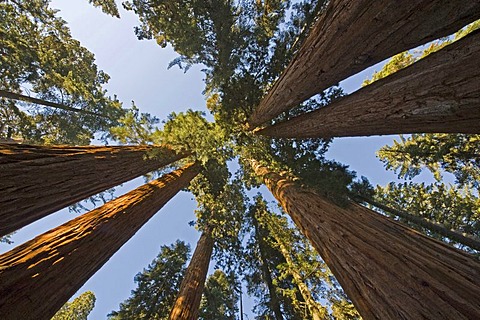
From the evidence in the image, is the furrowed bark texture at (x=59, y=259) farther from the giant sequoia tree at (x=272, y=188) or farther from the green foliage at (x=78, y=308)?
the green foliage at (x=78, y=308)

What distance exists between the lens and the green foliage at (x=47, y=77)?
28.9 ft

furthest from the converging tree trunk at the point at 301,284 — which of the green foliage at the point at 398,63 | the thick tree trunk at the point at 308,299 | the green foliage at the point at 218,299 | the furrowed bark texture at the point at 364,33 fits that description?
the green foliage at the point at 398,63

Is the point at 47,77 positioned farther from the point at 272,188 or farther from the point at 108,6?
the point at 272,188

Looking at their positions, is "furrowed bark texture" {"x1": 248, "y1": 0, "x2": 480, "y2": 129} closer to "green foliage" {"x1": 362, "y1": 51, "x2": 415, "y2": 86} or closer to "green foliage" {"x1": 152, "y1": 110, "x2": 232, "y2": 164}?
"green foliage" {"x1": 152, "y1": 110, "x2": 232, "y2": 164}

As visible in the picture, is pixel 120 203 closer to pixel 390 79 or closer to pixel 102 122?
pixel 390 79

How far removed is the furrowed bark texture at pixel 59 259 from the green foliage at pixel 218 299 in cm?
562

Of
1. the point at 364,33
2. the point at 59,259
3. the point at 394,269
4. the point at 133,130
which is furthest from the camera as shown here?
the point at 133,130

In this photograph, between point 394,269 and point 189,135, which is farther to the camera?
point 189,135

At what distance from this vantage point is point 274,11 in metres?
8.44

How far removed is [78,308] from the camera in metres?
13.2

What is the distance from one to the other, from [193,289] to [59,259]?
14.1 ft

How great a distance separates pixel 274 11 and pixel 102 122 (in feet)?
30.1

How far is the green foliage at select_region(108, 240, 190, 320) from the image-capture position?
7.54m

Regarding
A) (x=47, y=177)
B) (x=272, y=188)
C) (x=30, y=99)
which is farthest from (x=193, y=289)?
(x=30, y=99)
